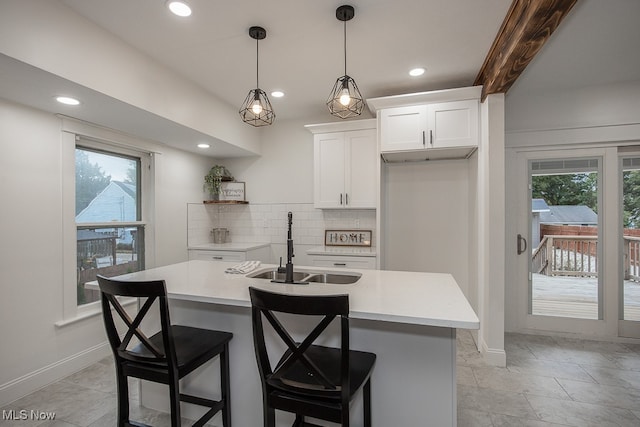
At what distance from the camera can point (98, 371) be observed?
2707mm

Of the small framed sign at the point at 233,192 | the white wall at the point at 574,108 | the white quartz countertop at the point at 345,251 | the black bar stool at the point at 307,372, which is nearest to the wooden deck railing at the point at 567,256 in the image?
the white wall at the point at 574,108

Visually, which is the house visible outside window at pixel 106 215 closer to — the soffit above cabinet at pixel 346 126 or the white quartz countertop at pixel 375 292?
the white quartz countertop at pixel 375 292

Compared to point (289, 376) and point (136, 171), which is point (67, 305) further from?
point (289, 376)

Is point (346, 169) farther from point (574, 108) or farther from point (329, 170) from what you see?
point (574, 108)

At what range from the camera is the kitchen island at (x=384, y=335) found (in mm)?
1462

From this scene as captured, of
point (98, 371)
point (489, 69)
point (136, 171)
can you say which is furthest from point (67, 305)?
point (489, 69)

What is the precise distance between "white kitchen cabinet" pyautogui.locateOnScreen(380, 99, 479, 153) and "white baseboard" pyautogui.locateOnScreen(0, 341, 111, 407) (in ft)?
11.1

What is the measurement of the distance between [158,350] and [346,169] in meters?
2.65

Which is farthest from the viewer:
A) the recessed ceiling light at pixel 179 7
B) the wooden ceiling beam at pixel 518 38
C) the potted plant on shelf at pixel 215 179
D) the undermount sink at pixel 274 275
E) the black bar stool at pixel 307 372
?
the potted plant on shelf at pixel 215 179

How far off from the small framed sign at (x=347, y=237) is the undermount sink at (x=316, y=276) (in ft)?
5.47

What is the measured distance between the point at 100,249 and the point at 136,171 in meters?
0.94

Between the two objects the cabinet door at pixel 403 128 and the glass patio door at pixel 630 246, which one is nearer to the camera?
the cabinet door at pixel 403 128

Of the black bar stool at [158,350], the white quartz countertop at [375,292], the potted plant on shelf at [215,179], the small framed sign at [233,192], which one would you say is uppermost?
the potted plant on shelf at [215,179]

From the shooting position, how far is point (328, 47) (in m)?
2.43
